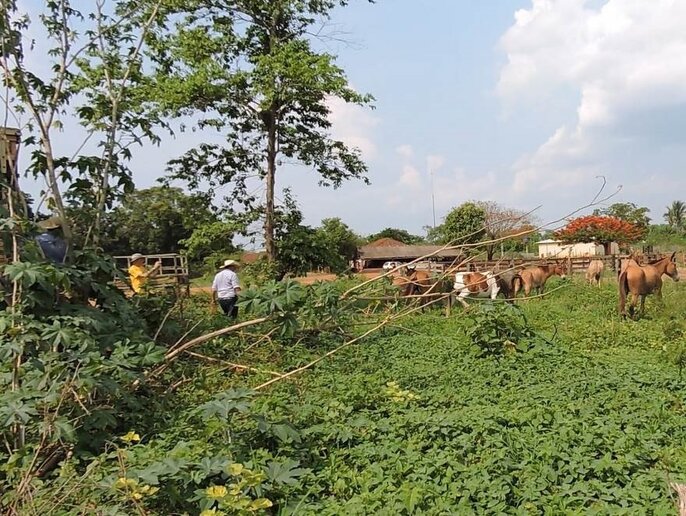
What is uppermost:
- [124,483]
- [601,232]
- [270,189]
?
[270,189]

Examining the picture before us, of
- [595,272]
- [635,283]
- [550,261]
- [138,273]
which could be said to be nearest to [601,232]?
[595,272]

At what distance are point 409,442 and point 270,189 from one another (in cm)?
1125

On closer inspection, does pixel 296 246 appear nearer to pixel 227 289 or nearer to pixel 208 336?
pixel 227 289

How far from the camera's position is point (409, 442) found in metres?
4.07

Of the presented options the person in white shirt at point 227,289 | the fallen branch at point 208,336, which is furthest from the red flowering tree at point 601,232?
the fallen branch at point 208,336

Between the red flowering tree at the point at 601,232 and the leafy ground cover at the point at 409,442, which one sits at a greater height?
the red flowering tree at the point at 601,232

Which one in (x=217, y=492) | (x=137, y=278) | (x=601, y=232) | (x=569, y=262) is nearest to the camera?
(x=217, y=492)

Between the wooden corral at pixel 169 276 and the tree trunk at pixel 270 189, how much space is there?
2.05 meters

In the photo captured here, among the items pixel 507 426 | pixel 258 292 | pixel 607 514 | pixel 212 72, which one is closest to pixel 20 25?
pixel 258 292

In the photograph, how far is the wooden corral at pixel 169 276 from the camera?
7.16 metres

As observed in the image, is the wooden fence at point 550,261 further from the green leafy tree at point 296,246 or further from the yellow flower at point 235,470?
the yellow flower at point 235,470

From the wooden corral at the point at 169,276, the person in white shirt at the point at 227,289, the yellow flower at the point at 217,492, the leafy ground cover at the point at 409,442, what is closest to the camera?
the yellow flower at the point at 217,492

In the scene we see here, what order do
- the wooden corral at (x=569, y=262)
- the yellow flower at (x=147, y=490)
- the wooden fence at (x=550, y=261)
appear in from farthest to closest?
the wooden corral at (x=569, y=262), the wooden fence at (x=550, y=261), the yellow flower at (x=147, y=490)

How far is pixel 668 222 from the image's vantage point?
63.5 metres
